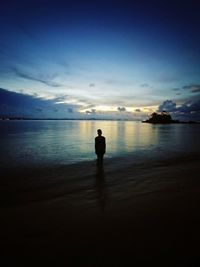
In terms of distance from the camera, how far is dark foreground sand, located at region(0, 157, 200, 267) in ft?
16.0

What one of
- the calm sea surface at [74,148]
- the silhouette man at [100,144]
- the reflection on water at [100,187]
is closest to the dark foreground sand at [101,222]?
the reflection on water at [100,187]

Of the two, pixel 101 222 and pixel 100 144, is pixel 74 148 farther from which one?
pixel 101 222

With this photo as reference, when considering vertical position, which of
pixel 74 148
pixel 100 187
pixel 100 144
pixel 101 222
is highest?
pixel 100 144

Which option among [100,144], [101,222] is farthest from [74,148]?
[101,222]

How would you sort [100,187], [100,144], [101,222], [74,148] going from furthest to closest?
[74,148]
[100,144]
[100,187]
[101,222]

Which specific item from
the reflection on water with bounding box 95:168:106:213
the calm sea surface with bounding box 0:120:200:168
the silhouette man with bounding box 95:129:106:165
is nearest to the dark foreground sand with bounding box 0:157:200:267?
the reflection on water with bounding box 95:168:106:213

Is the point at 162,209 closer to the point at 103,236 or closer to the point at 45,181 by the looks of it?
the point at 103,236

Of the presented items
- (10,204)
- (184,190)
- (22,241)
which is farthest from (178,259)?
(10,204)

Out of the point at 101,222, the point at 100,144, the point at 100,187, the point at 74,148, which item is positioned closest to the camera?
the point at 101,222

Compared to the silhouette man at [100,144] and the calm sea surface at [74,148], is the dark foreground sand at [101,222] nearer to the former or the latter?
the silhouette man at [100,144]

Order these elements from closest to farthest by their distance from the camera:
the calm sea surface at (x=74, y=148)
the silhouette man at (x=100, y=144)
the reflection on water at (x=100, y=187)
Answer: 1. the reflection on water at (x=100, y=187)
2. the silhouette man at (x=100, y=144)
3. the calm sea surface at (x=74, y=148)

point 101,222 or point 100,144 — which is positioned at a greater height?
point 100,144

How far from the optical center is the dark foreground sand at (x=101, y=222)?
486 cm

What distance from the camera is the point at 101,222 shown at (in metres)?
6.47
